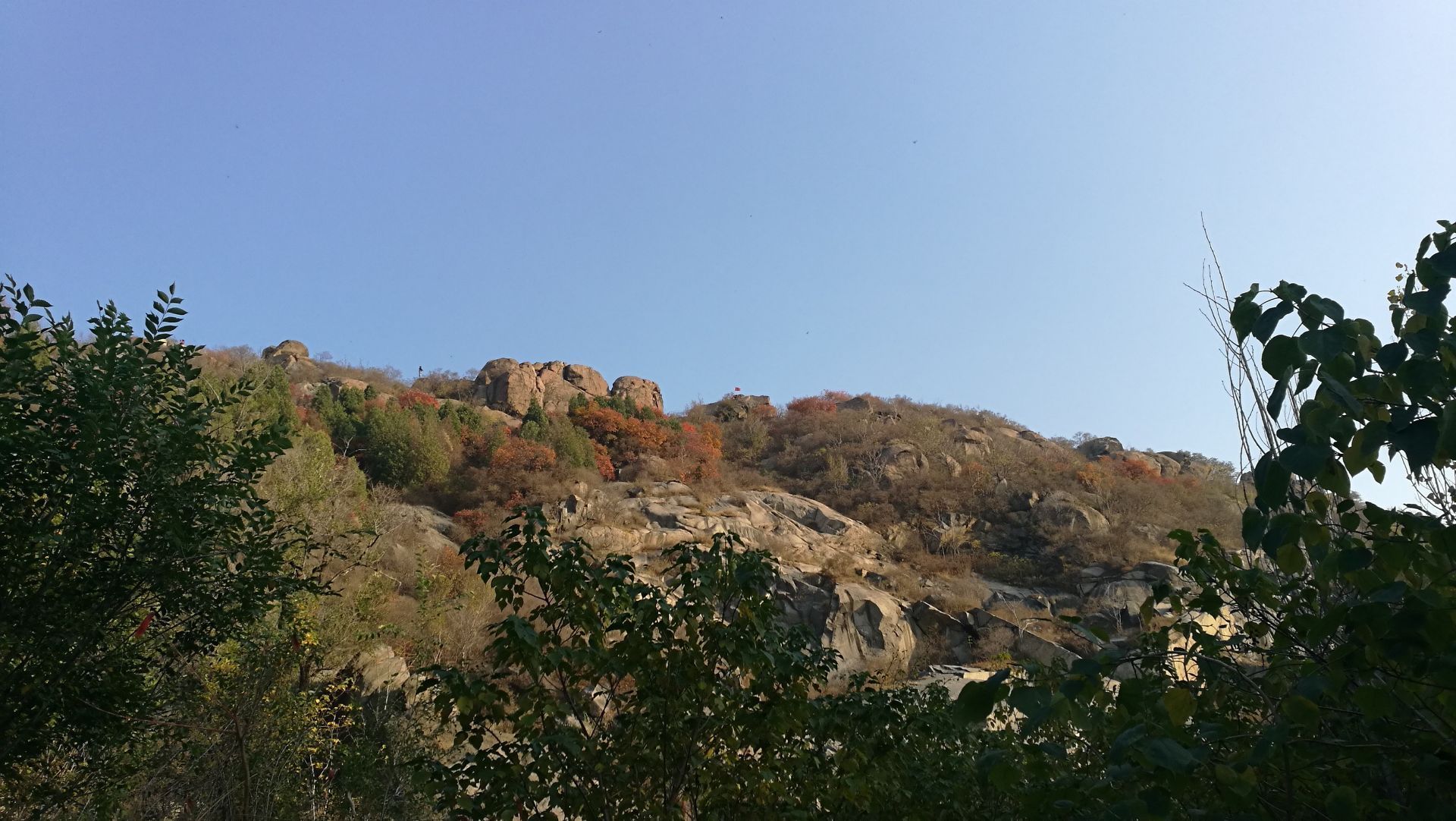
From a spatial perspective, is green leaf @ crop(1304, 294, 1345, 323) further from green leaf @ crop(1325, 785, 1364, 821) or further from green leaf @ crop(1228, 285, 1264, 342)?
green leaf @ crop(1325, 785, 1364, 821)

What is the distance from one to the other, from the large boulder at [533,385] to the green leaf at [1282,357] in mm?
40226

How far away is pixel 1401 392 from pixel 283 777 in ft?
30.5

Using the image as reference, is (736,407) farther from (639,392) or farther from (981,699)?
(981,699)

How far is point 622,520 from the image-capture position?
2619 centimetres

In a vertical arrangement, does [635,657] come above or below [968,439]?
below

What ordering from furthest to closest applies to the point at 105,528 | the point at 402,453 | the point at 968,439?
the point at 968,439 → the point at 402,453 → the point at 105,528

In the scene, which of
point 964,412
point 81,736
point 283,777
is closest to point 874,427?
point 964,412

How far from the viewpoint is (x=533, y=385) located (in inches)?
1716

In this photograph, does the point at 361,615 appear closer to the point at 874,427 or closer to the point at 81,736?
the point at 81,736

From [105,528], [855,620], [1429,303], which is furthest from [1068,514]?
[1429,303]

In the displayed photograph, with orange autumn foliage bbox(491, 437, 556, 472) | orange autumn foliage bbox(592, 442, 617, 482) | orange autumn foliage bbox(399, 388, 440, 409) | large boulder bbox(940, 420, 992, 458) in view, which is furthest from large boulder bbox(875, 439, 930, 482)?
orange autumn foliage bbox(399, 388, 440, 409)

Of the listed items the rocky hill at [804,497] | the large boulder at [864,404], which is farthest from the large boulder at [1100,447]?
the large boulder at [864,404]

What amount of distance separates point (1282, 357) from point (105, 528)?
20.0 ft

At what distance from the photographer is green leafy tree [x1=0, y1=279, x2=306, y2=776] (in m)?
4.93
